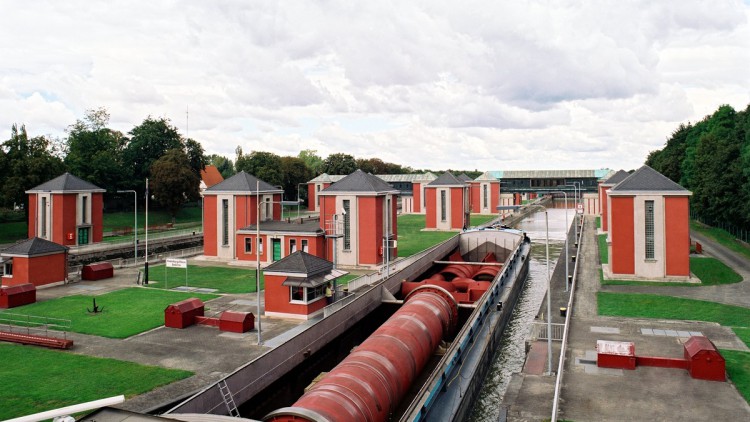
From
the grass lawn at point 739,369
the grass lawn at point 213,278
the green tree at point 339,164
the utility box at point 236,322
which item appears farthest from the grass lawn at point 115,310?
the green tree at point 339,164

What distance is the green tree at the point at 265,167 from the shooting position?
11444 centimetres

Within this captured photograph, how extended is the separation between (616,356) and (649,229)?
24.6 metres

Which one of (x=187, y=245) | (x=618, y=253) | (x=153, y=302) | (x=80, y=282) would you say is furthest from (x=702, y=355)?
(x=187, y=245)

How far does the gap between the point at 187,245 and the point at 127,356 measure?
166ft

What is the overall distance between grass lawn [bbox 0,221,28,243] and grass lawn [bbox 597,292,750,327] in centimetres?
7286

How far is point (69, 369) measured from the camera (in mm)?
24562

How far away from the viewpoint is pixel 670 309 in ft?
118

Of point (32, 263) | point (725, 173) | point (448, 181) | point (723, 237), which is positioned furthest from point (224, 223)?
point (723, 237)

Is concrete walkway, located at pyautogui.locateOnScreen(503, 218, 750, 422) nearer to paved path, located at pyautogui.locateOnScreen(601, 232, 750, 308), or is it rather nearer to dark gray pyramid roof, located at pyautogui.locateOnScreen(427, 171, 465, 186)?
paved path, located at pyautogui.locateOnScreen(601, 232, 750, 308)

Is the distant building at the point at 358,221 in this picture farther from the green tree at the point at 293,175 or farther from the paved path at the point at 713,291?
the green tree at the point at 293,175

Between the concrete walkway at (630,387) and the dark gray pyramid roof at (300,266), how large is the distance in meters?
14.5

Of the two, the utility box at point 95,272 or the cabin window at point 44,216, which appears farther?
the cabin window at point 44,216

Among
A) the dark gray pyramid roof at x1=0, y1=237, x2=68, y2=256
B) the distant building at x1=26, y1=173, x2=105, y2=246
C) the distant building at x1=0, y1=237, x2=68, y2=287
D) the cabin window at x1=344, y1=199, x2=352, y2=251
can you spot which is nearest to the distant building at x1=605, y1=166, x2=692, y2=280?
the cabin window at x1=344, y1=199, x2=352, y2=251

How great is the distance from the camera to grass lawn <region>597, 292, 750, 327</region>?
33969 mm
